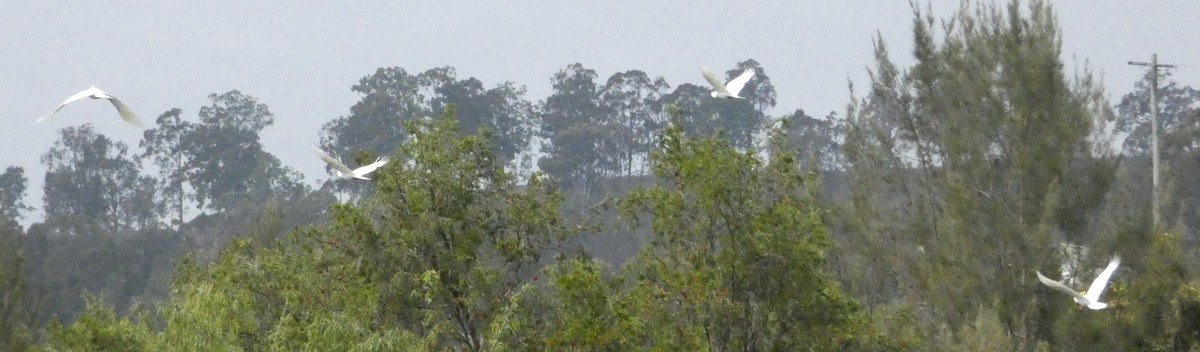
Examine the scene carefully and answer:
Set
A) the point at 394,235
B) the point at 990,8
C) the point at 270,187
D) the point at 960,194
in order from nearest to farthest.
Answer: the point at 394,235 → the point at 960,194 → the point at 990,8 → the point at 270,187

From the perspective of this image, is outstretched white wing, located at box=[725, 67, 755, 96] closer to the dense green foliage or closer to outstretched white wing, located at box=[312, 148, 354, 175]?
the dense green foliage

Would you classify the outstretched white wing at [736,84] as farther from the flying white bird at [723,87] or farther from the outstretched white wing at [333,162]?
the outstretched white wing at [333,162]

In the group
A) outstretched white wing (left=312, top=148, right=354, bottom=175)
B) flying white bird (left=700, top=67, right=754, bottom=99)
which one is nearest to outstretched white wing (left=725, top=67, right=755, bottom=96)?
flying white bird (left=700, top=67, right=754, bottom=99)

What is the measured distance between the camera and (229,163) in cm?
7188

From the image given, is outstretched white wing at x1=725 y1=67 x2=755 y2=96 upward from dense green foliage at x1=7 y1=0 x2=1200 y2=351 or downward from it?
upward

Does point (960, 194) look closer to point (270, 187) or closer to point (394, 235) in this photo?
point (394, 235)

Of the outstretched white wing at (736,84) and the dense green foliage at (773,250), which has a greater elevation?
the outstretched white wing at (736,84)

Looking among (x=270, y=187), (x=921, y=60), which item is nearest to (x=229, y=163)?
(x=270, y=187)

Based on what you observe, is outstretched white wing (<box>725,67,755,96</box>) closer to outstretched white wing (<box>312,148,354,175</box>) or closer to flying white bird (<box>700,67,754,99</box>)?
flying white bird (<box>700,67,754,99</box>)

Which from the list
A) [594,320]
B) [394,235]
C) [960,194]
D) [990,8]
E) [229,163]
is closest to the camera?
[594,320]

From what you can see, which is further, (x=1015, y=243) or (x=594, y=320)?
(x=1015, y=243)

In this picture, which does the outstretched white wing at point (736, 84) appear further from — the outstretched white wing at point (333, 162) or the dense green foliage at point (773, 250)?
the outstretched white wing at point (333, 162)

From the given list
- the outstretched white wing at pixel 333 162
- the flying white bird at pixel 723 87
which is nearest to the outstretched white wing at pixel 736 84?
the flying white bird at pixel 723 87

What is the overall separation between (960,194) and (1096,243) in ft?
4.94
